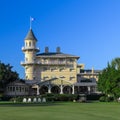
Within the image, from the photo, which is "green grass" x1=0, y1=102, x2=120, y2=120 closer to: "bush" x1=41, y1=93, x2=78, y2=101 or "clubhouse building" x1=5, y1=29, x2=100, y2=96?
"bush" x1=41, y1=93, x2=78, y2=101

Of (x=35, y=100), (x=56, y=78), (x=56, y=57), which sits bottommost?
(x=35, y=100)

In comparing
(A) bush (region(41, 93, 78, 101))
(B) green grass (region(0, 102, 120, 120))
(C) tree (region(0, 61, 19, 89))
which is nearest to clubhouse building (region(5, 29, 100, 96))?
(C) tree (region(0, 61, 19, 89))

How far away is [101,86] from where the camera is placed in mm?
80125

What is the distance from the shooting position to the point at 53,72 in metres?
108

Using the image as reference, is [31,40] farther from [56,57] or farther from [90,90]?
[90,90]

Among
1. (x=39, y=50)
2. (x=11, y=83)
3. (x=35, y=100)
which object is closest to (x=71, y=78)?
(x=39, y=50)

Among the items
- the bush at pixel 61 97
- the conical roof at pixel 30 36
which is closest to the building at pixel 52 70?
the conical roof at pixel 30 36

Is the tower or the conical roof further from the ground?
the conical roof

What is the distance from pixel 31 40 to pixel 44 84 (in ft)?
47.8

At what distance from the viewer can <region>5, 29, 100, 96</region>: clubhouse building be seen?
10538 cm

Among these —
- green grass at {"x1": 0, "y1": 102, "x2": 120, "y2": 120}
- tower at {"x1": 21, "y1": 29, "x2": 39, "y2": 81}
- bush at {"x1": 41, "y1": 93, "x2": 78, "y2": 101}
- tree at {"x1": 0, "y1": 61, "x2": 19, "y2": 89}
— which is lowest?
green grass at {"x1": 0, "y1": 102, "x2": 120, "y2": 120}

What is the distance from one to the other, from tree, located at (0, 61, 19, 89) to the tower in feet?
28.8

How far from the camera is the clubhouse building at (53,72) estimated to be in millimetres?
105375

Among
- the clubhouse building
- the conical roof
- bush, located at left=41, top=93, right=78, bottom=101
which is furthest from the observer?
the conical roof
